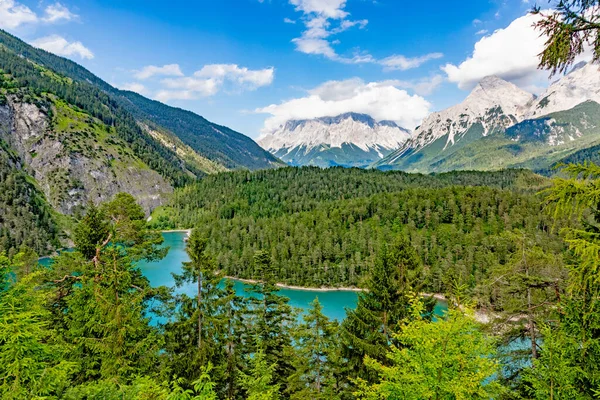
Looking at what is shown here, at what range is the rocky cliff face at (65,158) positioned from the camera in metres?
165

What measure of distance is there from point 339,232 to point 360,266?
22.4 meters

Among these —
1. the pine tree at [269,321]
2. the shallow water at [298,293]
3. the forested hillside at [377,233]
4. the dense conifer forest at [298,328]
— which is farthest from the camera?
the forested hillside at [377,233]

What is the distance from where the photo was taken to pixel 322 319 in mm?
19859

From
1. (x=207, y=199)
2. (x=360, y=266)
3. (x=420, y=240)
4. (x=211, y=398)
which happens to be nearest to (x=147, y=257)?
(x=211, y=398)

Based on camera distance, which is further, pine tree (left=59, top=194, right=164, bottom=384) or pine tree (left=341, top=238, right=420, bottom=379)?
pine tree (left=341, top=238, right=420, bottom=379)

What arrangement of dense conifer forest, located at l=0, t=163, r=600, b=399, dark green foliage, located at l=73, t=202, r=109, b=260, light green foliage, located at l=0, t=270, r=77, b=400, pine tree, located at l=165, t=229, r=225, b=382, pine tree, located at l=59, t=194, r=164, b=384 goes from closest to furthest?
light green foliage, located at l=0, t=270, r=77, b=400 < dense conifer forest, located at l=0, t=163, r=600, b=399 < pine tree, located at l=59, t=194, r=164, b=384 < pine tree, located at l=165, t=229, r=225, b=382 < dark green foliage, located at l=73, t=202, r=109, b=260

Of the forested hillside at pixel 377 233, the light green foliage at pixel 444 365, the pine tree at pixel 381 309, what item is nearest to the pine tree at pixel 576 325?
the light green foliage at pixel 444 365

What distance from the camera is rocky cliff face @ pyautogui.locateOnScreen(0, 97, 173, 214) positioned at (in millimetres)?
164625

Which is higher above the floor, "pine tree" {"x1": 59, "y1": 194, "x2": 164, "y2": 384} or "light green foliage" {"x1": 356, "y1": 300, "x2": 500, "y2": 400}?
"light green foliage" {"x1": 356, "y1": 300, "x2": 500, "y2": 400}

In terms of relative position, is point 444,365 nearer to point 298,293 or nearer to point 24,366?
point 24,366

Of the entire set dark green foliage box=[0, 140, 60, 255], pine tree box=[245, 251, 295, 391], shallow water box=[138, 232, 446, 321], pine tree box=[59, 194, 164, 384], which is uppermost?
pine tree box=[59, 194, 164, 384]

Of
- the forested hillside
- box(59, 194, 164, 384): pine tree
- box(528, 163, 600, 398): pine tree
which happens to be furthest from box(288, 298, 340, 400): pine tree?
the forested hillside

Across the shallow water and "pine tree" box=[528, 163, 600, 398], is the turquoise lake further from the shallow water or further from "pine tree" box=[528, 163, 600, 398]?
"pine tree" box=[528, 163, 600, 398]

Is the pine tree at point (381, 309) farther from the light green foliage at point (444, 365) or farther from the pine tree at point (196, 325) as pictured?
the light green foliage at point (444, 365)
